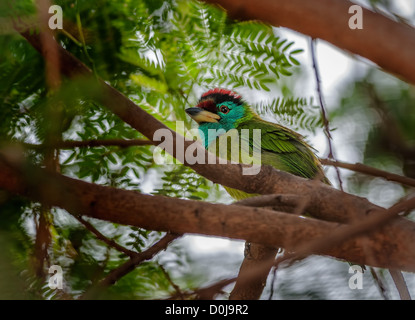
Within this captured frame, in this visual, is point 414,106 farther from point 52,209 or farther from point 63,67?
point 63,67

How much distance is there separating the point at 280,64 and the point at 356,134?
1.01m

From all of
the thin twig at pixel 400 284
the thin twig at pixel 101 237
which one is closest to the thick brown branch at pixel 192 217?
the thin twig at pixel 101 237

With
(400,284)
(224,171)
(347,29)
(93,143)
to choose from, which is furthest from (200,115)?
(347,29)

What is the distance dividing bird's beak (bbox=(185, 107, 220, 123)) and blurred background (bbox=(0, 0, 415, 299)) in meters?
0.06

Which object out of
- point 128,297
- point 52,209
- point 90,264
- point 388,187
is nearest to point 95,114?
point 52,209

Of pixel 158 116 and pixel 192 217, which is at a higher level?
pixel 158 116

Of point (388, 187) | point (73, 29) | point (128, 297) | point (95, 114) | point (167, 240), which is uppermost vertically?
point (73, 29)

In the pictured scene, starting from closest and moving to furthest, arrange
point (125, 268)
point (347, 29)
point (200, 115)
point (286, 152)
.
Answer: point (347, 29)
point (125, 268)
point (200, 115)
point (286, 152)

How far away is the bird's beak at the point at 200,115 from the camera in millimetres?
3333

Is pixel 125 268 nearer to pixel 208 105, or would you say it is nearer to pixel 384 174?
pixel 384 174

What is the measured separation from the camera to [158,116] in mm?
3031

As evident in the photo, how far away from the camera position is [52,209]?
1979mm

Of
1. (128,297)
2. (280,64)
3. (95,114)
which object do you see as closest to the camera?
(128,297)

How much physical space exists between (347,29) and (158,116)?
1910 millimetres
